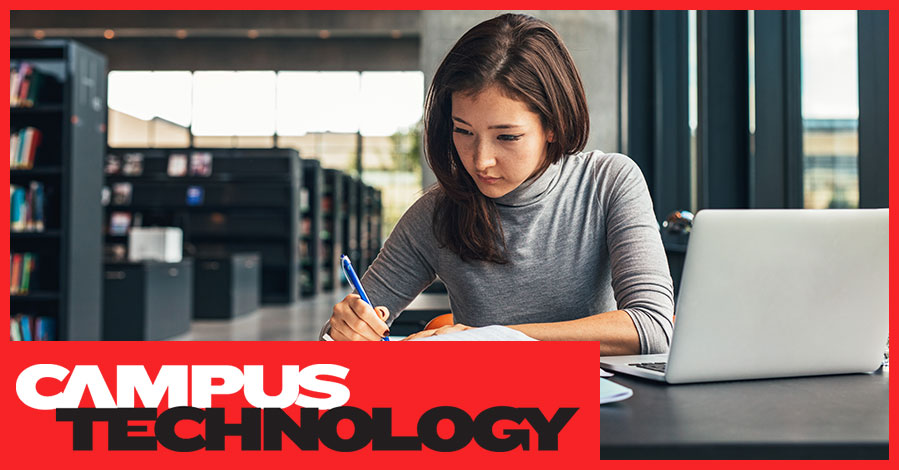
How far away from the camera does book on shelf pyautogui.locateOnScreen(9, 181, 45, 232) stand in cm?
480

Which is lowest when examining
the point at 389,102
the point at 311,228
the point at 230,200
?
the point at 311,228

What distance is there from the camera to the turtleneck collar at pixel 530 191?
144cm

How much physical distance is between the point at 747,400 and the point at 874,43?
5.70 ft

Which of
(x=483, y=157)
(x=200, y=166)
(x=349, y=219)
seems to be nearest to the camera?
(x=483, y=157)

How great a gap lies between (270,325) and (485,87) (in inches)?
258

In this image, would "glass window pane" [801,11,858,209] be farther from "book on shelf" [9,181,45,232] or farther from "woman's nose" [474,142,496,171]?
"book on shelf" [9,181,45,232]

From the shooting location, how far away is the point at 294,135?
15234 millimetres

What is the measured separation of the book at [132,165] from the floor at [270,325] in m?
2.16

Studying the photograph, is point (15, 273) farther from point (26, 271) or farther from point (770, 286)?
point (770, 286)

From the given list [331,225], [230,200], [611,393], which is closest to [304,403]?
[611,393]

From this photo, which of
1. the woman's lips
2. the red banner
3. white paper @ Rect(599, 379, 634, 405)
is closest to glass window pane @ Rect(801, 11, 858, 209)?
the woman's lips

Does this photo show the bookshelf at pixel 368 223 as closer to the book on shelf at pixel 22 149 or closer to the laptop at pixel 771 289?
the book on shelf at pixel 22 149

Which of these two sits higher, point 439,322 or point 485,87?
point 485,87

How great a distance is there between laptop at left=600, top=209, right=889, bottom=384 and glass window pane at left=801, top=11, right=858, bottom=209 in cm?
151
